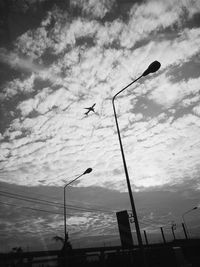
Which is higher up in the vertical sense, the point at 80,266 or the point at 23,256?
the point at 23,256

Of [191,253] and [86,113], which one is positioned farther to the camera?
[191,253]

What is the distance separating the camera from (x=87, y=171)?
18.8 m

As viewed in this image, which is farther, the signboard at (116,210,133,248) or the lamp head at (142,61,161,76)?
the signboard at (116,210,133,248)

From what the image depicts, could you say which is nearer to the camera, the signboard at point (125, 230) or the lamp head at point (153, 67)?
the lamp head at point (153, 67)

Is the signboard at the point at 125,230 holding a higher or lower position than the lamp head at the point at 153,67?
lower

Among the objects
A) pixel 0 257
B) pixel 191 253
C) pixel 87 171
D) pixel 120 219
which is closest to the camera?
pixel 0 257

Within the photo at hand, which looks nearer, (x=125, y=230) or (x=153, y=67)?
(x=153, y=67)

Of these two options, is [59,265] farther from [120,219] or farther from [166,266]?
[166,266]

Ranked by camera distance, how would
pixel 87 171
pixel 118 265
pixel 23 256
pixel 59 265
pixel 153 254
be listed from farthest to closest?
pixel 153 254
pixel 87 171
pixel 118 265
pixel 59 265
pixel 23 256

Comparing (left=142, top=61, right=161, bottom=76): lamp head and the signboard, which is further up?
(left=142, top=61, right=161, bottom=76): lamp head

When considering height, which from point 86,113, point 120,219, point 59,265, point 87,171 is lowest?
point 59,265

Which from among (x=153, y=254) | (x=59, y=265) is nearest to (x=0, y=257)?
(x=59, y=265)

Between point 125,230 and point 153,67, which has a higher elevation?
point 153,67

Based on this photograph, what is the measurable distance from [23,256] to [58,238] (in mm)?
21338
